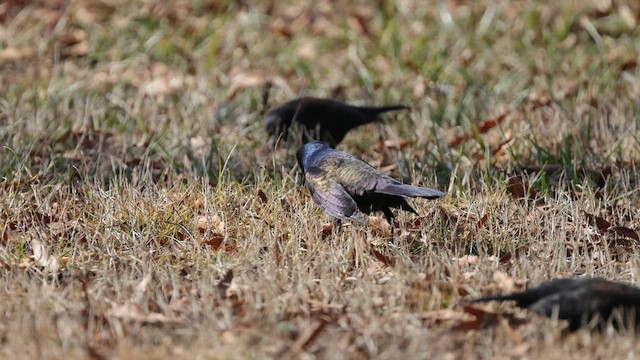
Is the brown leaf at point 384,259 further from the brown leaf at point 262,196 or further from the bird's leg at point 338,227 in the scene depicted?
the brown leaf at point 262,196

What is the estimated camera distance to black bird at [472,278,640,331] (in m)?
4.09

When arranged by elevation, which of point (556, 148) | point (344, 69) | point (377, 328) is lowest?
point (344, 69)

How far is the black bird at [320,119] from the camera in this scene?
7258mm

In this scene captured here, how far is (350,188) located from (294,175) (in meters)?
1.11

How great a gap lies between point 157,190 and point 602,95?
3.71 meters

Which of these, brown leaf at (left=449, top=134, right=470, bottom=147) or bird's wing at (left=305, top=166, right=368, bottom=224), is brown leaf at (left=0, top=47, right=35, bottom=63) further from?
bird's wing at (left=305, top=166, right=368, bottom=224)

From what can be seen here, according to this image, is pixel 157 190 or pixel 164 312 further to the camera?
pixel 157 190

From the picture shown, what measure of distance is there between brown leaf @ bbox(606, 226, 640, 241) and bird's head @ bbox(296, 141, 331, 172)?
4.99ft

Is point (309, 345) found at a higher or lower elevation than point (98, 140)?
higher

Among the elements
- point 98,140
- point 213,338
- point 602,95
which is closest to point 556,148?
point 602,95

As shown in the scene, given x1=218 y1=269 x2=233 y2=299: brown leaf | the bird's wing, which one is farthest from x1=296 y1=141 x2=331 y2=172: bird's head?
x1=218 y1=269 x2=233 y2=299: brown leaf

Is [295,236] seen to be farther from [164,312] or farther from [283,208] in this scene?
[164,312]

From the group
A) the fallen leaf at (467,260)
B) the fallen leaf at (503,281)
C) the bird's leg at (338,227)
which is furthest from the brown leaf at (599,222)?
the bird's leg at (338,227)

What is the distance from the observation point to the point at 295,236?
5.38 meters
